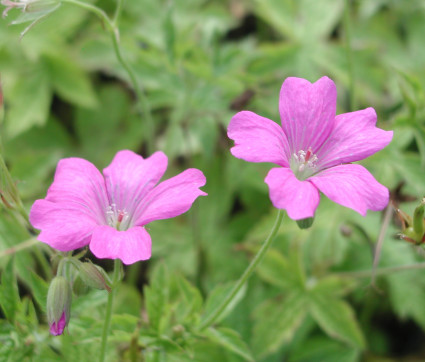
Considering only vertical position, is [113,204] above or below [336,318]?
above

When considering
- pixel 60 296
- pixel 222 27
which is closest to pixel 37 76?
pixel 222 27

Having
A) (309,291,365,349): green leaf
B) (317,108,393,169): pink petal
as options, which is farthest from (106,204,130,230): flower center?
(309,291,365,349): green leaf

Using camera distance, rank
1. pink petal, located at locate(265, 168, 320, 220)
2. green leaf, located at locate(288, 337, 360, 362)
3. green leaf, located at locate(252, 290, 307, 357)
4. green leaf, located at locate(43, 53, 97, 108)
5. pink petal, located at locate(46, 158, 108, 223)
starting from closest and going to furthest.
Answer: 1. pink petal, located at locate(265, 168, 320, 220)
2. pink petal, located at locate(46, 158, 108, 223)
3. green leaf, located at locate(252, 290, 307, 357)
4. green leaf, located at locate(288, 337, 360, 362)
5. green leaf, located at locate(43, 53, 97, 108)

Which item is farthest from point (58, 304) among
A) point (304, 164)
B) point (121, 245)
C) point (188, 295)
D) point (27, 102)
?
point (27, 102)

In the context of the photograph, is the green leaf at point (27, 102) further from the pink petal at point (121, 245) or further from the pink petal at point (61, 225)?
the pink petal at point (121, 245)

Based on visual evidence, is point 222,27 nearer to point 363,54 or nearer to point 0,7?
point 363,54

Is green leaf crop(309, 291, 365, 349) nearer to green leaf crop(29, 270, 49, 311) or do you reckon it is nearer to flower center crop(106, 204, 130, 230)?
flower center crop(106, 204, 130, 230)

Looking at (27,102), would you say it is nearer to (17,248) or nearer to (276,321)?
(17,248)
